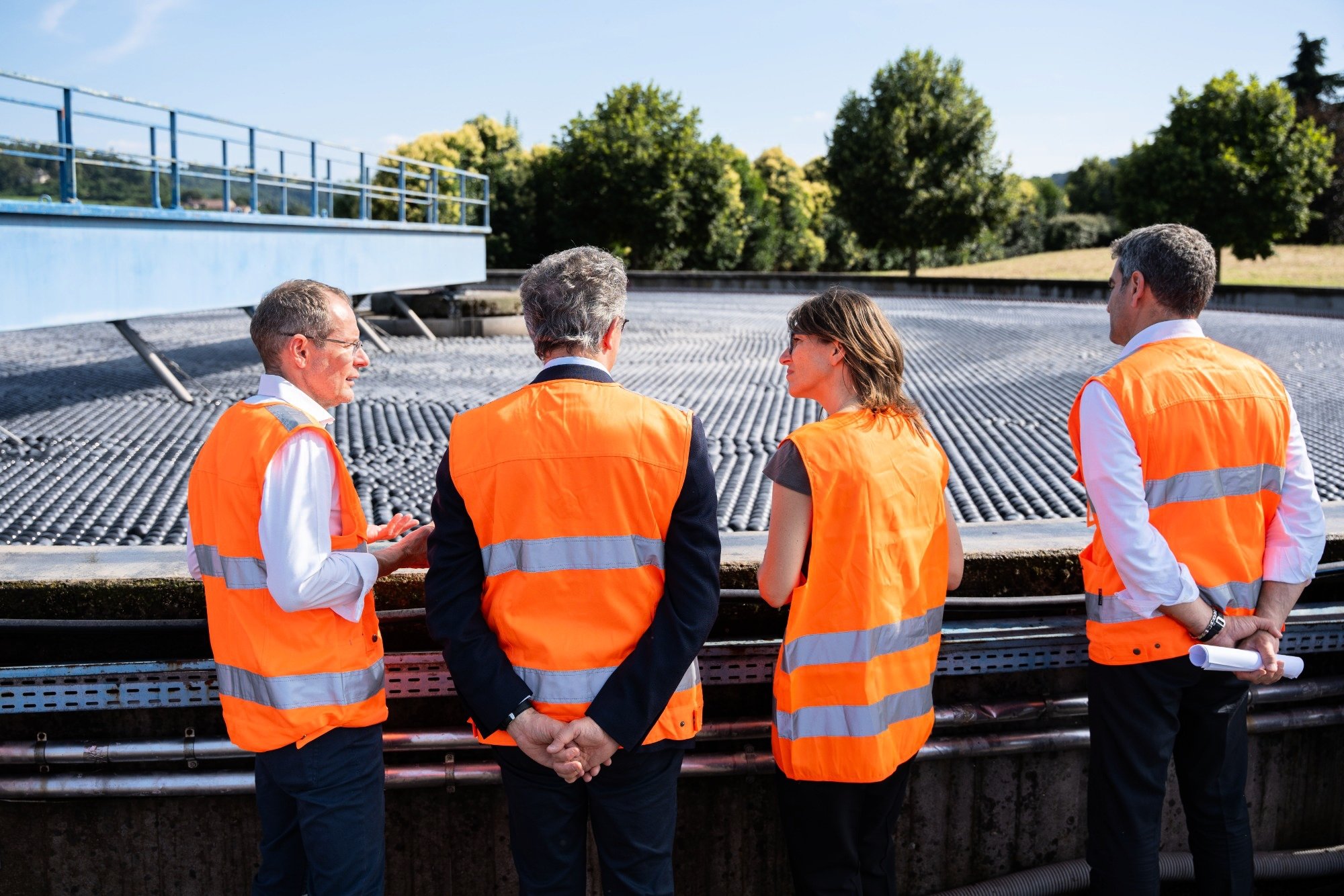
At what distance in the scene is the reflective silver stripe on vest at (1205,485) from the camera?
2453mm

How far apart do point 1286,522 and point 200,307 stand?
8.83 metres

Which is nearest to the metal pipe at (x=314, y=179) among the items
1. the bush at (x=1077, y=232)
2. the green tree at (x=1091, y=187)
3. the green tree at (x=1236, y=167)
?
the green tree at (x=1236, y=167)

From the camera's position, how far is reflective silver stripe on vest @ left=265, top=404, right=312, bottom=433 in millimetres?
2113

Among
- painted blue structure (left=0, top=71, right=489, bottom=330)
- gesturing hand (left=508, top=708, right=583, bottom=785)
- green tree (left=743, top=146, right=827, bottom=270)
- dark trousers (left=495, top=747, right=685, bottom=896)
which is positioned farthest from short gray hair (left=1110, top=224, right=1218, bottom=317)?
green tree (left=743, top=146, right=827, bottom=270)

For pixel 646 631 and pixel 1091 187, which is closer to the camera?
pixel 646 631

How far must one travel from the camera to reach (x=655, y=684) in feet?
6.72

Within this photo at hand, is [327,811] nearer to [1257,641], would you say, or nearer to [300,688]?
[300,688]

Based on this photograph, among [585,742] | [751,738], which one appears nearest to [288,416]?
[585,742]

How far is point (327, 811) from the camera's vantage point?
2.21 metres

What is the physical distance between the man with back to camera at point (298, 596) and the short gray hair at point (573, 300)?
0.45 meters

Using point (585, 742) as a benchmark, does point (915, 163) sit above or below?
above

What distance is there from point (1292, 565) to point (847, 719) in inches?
48.7

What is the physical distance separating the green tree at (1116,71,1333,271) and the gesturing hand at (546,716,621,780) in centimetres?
3637

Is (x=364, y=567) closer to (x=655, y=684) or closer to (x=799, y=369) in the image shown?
(x=655, y=684)
